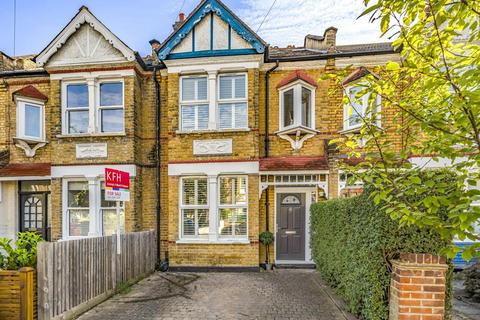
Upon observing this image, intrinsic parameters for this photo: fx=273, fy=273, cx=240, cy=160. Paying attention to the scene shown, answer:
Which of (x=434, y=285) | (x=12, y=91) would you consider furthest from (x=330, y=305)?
(x=12, y=91)

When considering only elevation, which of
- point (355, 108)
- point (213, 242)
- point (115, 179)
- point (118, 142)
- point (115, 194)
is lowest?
point (213, 242)

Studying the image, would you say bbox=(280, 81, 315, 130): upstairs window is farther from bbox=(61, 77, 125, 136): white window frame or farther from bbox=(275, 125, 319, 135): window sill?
bbox=(61, 77, 125, 136): white window frame

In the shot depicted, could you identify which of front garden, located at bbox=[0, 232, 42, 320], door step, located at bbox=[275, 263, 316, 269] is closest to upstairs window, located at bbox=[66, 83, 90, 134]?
front garden, located at bbox=[0, 232, 42, 320]

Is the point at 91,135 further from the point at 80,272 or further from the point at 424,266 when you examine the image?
the point at 424,266

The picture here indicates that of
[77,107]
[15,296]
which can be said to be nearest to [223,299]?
[15,296]

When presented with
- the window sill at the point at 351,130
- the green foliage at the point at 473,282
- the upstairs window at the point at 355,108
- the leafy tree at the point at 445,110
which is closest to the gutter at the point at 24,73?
the upstairs window at the point at 355,108

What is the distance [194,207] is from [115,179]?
317 centimetres

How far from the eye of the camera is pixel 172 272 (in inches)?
337

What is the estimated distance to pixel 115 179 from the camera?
20.8ft

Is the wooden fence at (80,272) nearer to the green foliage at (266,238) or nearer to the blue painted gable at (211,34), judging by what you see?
the green foliage at (266,238)

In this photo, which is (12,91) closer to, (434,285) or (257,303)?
(257,303)

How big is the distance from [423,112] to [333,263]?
168 inches

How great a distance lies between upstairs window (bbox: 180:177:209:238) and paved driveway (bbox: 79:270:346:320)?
4.70 feet

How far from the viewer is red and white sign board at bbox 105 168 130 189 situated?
6.08 m
